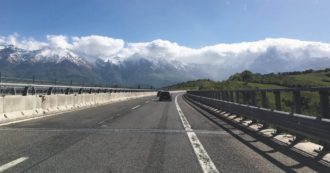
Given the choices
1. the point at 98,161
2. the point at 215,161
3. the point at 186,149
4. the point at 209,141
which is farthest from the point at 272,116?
the point at 98,161

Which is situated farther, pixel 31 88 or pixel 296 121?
pixel 31 88

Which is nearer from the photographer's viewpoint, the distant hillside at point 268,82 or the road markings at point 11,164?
the road markings at point 11,164

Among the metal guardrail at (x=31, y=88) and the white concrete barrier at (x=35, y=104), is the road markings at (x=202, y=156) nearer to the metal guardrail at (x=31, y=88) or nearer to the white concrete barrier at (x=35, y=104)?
the white concrete barrier at (x=35, y=104)

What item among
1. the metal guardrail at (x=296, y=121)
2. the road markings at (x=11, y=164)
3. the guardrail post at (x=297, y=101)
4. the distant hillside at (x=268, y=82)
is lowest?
the road markings at (x=11, y=164)

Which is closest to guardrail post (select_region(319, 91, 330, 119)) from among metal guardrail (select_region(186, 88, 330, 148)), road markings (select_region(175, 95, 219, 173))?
metal guardrail (select_region(186, 88, 330, 148))

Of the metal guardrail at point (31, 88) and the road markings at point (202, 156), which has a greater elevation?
the metal guardrail at point (31, 88)

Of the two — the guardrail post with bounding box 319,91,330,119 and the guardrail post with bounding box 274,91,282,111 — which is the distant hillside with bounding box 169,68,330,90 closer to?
the guardrail post with bounding box 274,91,282,111

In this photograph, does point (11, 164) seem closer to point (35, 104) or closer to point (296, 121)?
point (296, 121)

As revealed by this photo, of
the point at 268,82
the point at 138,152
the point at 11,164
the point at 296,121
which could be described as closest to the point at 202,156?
the point at 138,152

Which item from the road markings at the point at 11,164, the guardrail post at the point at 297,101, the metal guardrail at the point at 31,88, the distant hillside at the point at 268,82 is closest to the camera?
the road markings at the point at 11,164

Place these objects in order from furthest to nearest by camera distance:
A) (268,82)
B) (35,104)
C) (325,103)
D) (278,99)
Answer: (268,82), (35,104), (278,99), (325,103)

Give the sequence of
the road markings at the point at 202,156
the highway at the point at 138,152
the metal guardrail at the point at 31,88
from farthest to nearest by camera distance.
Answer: the metal guardrail at the point at 31,88 → the highway at the point at 138,152 → the road markings at the point at 202,156

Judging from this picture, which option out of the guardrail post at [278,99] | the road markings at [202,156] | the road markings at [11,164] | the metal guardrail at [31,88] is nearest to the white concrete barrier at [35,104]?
the metal guardrail at [31,88]

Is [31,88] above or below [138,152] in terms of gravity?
above
